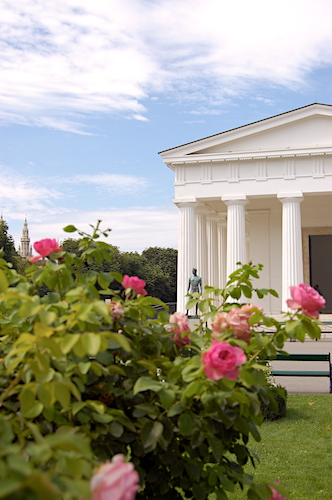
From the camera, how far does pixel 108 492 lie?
163 centimetres

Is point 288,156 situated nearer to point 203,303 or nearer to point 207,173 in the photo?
point 207,173

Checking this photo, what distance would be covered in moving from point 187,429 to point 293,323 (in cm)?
81

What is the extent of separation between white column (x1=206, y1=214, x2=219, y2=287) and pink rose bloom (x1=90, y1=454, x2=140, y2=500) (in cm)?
4243

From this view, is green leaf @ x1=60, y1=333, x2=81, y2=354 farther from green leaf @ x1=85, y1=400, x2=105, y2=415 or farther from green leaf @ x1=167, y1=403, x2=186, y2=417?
green leaf @ x1=167, y1=403, x2=186, y2=417

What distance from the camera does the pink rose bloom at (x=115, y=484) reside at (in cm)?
162

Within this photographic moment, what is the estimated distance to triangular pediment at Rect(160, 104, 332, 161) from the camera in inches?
1478

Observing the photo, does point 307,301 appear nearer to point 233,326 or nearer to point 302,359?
point 233,326

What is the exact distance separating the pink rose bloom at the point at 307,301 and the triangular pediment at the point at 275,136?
35321 millimetres

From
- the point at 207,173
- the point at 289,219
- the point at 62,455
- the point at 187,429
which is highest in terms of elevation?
the point at 207,173

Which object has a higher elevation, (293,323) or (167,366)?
(293,323)

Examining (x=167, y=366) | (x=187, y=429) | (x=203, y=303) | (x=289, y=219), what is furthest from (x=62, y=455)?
(x=289, y=219)

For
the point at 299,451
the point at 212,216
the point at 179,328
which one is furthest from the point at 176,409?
the point at 212,216

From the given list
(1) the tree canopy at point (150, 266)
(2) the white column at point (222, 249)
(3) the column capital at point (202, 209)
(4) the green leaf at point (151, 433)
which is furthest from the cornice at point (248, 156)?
(1) the tree canopy at point (150, 266)

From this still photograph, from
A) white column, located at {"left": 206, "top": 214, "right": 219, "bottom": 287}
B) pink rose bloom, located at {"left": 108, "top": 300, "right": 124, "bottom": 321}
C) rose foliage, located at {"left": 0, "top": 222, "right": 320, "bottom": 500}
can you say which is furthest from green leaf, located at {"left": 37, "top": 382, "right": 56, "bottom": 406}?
white column, located at {"left": 206, "top": 214, "right": 219, "bottom": 287}
